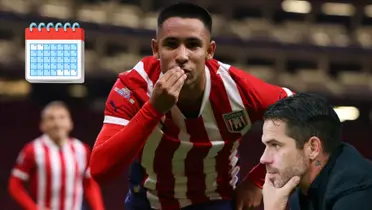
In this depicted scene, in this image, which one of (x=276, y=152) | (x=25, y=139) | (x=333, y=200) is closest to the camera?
(x=333, y=200)

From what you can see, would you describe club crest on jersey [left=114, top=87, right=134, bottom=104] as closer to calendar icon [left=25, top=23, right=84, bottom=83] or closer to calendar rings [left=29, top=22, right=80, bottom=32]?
calendar icon [left=25, top=23, right=84, bottom=83]

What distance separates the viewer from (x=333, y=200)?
1.50 metres

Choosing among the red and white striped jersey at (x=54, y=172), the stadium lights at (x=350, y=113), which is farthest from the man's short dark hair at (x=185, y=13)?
the stadium lights at (x=350, y=113)

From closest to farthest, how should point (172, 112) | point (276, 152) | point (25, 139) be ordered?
point (276, 152)
point (172, 112)
point (25, 139)

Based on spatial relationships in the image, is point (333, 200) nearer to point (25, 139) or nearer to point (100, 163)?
point (100, 163)

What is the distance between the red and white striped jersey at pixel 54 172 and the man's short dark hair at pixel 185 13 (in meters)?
2.33

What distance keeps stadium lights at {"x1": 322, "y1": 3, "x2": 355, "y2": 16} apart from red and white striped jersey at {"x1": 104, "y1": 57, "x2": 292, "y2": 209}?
6208mm

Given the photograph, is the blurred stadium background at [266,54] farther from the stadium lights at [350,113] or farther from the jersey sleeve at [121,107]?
the jersey sleeve at [121,107]

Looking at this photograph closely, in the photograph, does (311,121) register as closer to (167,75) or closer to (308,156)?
(308,156)

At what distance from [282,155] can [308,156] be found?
0.05 m

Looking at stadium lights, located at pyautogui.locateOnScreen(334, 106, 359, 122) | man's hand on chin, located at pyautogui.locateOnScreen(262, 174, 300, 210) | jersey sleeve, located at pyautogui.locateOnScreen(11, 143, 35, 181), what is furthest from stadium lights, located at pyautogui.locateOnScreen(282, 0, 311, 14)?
man's hand on chin, located at pyautogui.locateOnScreen(262, 174, 300, 210)

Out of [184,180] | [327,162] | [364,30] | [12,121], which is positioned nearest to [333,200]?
[327,162]

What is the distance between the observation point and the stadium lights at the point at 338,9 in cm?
820

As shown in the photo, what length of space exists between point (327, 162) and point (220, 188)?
0.76 meters
